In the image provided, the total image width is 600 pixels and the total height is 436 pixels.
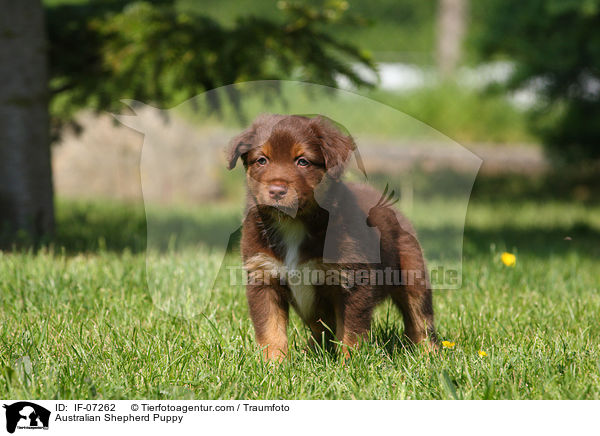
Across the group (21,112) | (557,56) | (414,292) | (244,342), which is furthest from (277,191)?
(557,56)

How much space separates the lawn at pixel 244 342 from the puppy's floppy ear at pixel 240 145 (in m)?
0.85

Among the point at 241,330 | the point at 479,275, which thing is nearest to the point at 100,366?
the point at 241,330

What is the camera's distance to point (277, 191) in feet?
9.24

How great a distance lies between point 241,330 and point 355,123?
9488mm

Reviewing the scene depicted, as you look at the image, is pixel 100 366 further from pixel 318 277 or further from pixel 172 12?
pixel 172 12

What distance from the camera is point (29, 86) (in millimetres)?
5371

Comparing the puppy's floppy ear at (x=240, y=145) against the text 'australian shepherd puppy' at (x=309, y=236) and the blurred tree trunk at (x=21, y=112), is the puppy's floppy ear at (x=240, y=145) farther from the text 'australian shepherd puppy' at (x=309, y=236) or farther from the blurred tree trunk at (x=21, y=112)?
the blurred tree trunk at (x=21, y=112)

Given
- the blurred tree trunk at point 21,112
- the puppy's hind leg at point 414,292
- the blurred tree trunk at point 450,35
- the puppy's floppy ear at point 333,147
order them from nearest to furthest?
1. the puppy's floppy ear at point 333,147
2. the puppy's hind leg at point 414,292
3. the blurred tree trunk at point 21,112
4. the blurred tree trunk at point 450,35

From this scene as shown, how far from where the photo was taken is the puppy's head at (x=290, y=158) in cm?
286

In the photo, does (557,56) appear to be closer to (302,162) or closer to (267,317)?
(302,162)

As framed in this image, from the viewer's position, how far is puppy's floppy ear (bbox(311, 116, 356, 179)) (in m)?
2.91

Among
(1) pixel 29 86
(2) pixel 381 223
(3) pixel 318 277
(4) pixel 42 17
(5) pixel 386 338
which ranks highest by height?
(4) pixel 42 17

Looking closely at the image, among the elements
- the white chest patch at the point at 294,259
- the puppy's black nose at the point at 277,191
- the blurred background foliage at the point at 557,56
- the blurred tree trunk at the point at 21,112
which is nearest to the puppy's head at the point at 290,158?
the puppy's black nose at the point at 277,191
